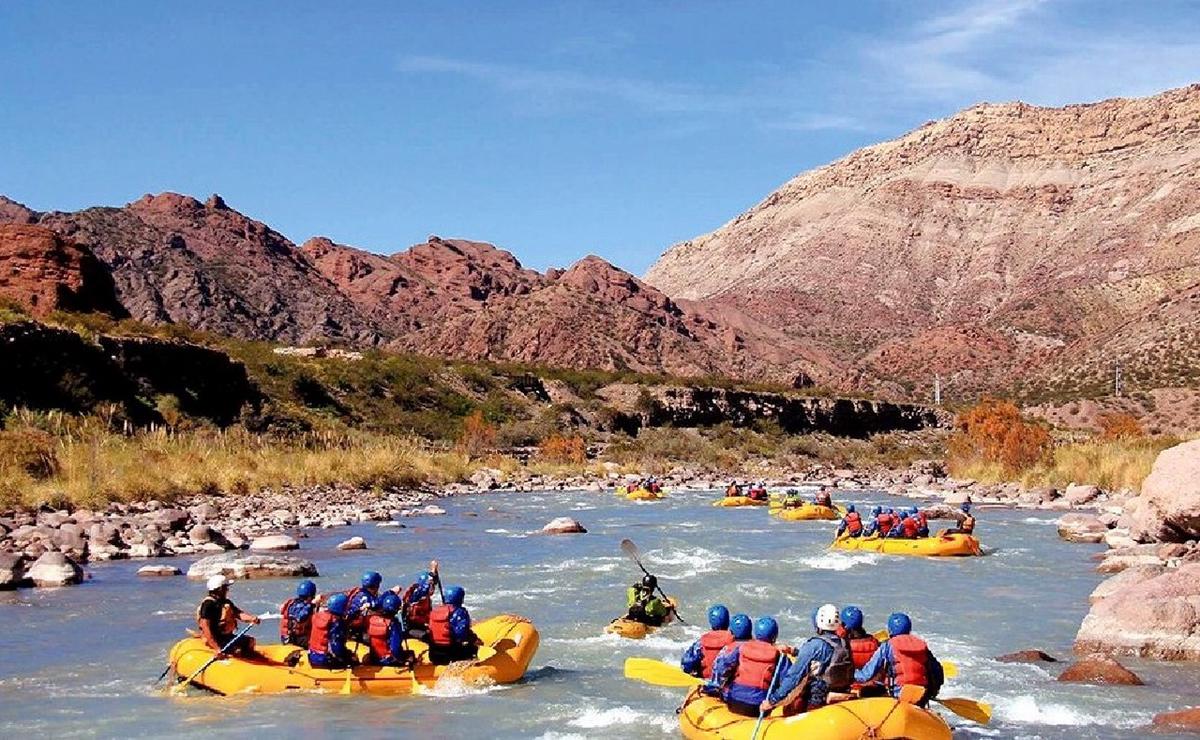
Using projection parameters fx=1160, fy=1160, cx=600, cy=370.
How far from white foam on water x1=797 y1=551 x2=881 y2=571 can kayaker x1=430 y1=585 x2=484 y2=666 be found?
30.4 feet

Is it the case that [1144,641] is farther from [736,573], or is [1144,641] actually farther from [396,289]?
[396,289]

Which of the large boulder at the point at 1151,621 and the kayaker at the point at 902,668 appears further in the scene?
the large boulder at the point at 1151,621

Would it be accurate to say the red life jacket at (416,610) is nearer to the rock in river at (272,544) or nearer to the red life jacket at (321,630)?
the red life jacket at (321,630)

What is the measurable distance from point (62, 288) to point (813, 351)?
67570mm

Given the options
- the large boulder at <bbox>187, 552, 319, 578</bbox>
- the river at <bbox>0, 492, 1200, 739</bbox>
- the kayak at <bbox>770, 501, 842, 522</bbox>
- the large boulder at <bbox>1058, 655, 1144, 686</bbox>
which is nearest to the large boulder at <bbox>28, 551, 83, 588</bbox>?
the river at <bbox>0, 492, 1200, 739</bbox>

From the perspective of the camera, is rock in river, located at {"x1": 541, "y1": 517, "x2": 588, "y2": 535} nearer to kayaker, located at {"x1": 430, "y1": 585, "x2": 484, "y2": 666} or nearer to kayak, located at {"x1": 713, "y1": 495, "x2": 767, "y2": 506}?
kayak, located at {"x1": 713, "y1": 495, "x2": 767, "y2": 506}

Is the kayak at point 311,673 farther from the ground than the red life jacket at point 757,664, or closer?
closer

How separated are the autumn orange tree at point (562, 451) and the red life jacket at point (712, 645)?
35.0 meters

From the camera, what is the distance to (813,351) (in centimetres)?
9944

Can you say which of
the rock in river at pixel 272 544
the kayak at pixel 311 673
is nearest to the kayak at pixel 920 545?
the rock in river at pixel 272 544

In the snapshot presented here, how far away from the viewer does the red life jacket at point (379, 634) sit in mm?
10820

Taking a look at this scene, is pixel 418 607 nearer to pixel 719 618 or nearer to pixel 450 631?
pixel 450 631

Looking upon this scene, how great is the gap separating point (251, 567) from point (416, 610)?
20.4 ft

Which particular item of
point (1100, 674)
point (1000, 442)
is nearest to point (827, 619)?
point (1100, 674)
